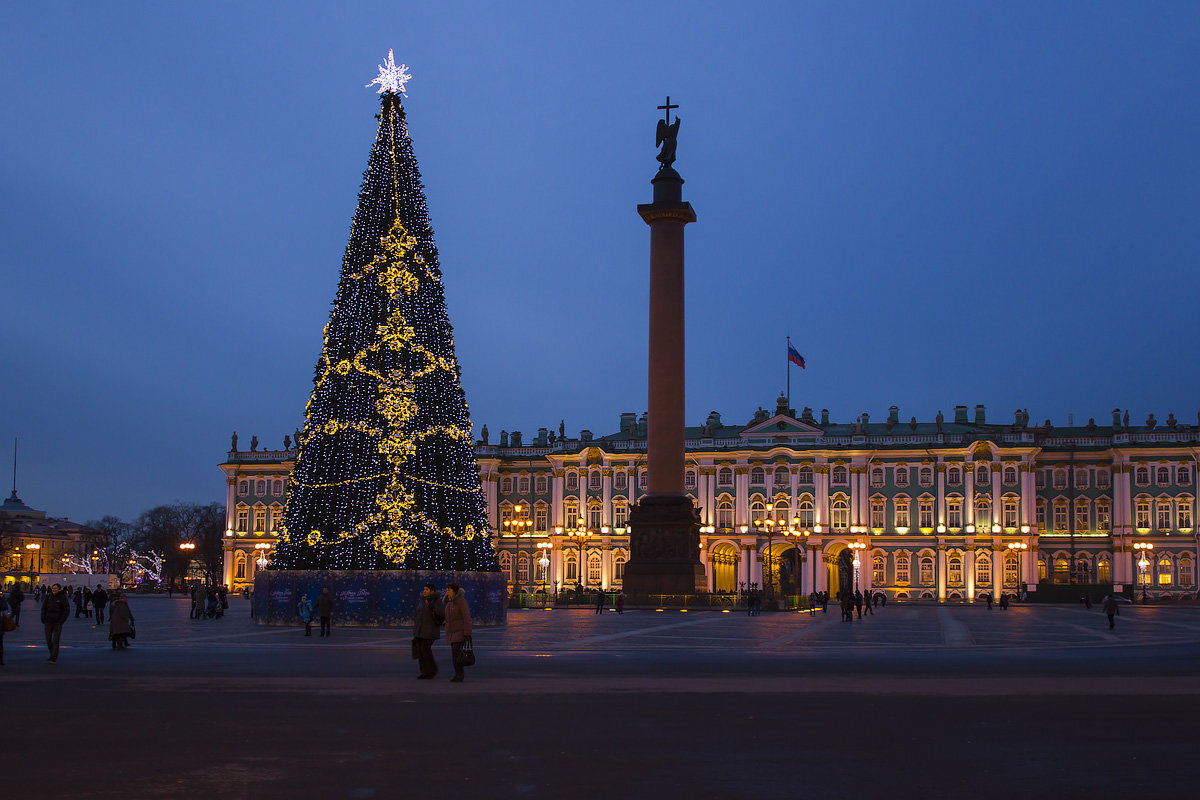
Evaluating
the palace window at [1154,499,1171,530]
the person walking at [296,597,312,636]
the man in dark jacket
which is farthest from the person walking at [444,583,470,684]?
the palace window at [1154,499,1171,530]

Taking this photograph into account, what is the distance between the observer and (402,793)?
951cm

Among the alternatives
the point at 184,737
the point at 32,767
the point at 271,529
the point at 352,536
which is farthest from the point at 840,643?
the point at 271,529

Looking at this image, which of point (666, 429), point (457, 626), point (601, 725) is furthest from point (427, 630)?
point (666, 429)

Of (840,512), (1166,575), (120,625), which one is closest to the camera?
(120,625)

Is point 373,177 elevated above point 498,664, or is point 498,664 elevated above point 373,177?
point 373,177

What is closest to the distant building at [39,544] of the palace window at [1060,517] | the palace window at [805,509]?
the palace window at [805,509]

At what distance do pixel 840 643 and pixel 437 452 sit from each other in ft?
39.1

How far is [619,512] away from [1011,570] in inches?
1177

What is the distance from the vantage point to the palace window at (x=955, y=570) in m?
97.2

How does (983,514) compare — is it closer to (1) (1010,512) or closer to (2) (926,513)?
(1) (1010,512)

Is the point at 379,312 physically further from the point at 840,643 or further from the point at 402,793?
the point at 402,793

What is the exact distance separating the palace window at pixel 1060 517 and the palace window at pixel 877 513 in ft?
42.2

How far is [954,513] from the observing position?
3903 inches

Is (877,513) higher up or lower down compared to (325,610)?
higher up
